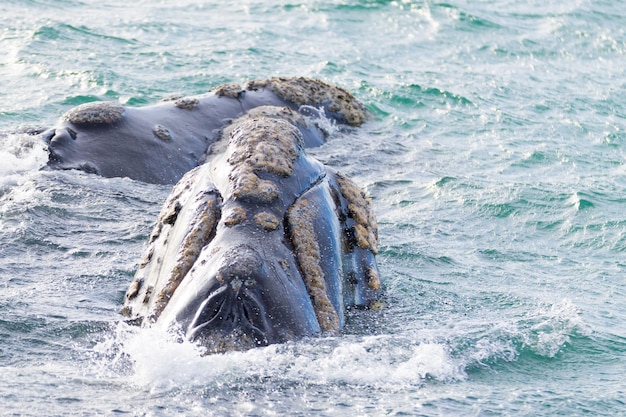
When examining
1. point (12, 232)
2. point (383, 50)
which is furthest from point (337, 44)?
point (12, 232)

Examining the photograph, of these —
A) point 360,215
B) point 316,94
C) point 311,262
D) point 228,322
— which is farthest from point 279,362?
point 316,94

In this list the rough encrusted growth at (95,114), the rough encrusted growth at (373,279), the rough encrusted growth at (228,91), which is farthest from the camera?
the rough encrusted growth at (228,91)

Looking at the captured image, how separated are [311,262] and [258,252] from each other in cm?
45

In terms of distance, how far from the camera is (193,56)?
16859 millimetres

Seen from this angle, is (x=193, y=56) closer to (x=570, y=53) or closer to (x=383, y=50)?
(x=383, y=50)

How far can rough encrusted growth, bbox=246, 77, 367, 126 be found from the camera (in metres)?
12.2

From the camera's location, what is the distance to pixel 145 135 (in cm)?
1055

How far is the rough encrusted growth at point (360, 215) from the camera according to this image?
7.37m

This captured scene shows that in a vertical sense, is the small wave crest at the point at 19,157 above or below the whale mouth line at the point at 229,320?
below

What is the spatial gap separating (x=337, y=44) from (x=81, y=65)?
4.75m

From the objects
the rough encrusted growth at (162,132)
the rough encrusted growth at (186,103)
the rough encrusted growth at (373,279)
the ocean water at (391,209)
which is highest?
the rough encrusted growth at (373,279)

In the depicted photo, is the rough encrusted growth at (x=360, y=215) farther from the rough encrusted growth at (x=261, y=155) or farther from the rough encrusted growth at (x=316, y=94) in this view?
the rough encrusted growth at (x=316, y=94)

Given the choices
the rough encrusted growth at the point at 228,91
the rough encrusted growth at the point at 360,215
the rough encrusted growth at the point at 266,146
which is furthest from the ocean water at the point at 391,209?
the rough encrusted growth at the point at 228,91

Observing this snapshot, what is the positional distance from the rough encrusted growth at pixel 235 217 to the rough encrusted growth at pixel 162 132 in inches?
168
